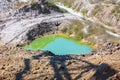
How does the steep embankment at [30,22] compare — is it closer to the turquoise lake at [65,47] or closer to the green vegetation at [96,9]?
the turquoise lake at [65,47]

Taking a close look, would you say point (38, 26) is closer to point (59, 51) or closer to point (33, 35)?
point (33, 35)

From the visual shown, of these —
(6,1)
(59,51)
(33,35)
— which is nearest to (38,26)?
(33,35)

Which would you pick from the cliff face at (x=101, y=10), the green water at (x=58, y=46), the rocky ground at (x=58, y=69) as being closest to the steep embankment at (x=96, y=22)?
the cliff face at (x=101, y=10)

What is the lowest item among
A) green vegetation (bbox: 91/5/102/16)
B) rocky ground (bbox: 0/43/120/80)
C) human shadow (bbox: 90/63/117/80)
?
green vegetation (bbox: 91/5/102/16)

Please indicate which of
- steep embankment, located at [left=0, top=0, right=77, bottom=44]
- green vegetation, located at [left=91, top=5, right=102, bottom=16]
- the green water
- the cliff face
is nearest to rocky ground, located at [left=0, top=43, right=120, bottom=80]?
the green water

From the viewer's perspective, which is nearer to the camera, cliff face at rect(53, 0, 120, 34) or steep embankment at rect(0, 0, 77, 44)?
steep embankment at rect(0, 0, 77, 44)

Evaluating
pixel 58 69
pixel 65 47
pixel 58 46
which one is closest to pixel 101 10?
pixel 58 46

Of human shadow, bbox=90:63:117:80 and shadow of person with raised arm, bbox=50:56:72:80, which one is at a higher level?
human shadow, bbox=90:63:117:80

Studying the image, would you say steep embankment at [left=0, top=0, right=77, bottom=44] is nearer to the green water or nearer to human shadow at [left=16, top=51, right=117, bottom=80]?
the green water
